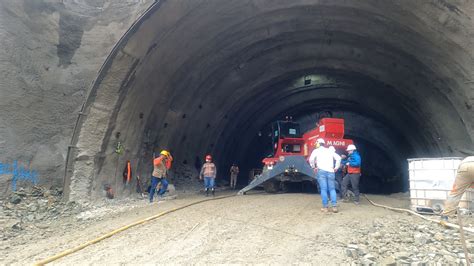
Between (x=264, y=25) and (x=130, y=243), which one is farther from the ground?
(x=264, y=25)

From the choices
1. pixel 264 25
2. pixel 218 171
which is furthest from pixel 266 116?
pixel 264 25

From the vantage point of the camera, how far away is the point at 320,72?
1661 cm

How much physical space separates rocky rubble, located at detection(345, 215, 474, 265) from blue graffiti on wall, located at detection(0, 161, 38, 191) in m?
8.24

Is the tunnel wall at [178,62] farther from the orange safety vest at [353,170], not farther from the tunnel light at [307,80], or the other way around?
the orange safety vest at [353,170]

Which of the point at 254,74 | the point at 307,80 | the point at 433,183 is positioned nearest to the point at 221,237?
the point at 433,183

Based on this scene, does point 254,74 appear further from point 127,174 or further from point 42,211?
point 42,211

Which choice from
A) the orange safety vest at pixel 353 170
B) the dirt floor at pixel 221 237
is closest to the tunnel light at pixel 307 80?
the orange safety vest at pixel 353 170

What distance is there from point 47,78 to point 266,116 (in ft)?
42.0

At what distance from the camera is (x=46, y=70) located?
34.2 ft

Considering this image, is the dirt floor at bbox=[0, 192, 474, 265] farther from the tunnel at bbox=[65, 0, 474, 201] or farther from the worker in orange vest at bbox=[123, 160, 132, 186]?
the tunnel at bbox=[65, 0, 474, 201]

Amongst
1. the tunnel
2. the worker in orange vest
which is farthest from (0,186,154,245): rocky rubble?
the worker in orange vest

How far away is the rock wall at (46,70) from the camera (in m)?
9.53

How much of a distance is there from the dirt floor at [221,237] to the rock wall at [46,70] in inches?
106

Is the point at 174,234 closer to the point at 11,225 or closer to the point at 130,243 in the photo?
the point at 130,243
